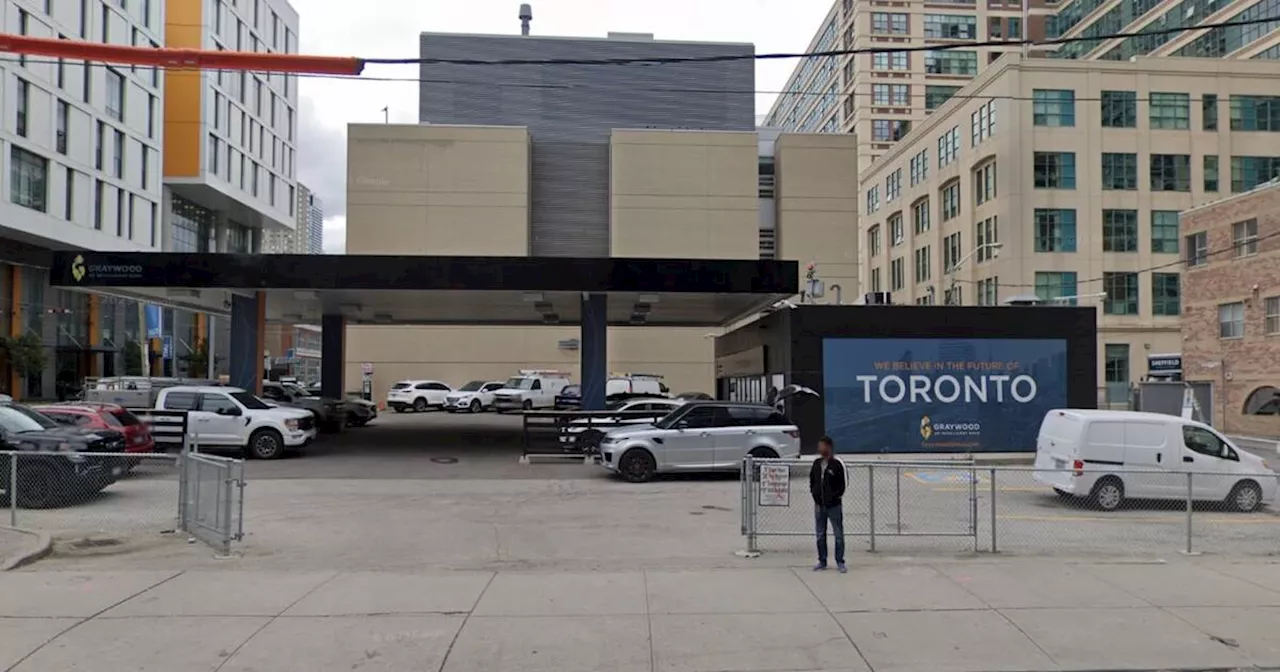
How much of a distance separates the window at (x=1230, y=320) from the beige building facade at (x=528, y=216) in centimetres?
1803

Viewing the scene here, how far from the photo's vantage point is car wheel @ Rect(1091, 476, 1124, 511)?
14.0 m

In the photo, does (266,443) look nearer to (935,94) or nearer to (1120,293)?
(1120,293)

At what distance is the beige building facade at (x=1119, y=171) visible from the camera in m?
56.8

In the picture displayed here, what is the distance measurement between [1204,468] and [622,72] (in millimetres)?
44928

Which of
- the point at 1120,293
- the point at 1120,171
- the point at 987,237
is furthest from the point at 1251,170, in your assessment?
the point at 987,237

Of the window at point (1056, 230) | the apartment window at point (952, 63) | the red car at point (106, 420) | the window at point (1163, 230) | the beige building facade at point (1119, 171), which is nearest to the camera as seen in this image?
the red car at point (106, 420)

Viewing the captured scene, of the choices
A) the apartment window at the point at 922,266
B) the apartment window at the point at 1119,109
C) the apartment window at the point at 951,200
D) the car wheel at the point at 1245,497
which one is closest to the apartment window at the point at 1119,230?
the apartment window at the point at 1119,109

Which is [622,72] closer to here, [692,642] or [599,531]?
[599,531]

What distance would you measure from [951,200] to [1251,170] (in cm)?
1876

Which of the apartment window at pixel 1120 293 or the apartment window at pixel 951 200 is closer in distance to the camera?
the apartment window at pixel 1120 293

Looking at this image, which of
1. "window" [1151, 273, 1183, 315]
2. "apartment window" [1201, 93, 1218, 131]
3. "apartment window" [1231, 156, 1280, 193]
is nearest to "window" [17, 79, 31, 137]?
"window" [1151, 273, 1183, 315]

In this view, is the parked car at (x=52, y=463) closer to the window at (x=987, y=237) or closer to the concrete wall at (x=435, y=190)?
the concrete wall at (x=435, y=190)

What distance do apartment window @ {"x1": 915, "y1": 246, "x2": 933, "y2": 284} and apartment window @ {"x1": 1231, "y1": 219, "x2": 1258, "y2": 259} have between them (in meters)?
32.6

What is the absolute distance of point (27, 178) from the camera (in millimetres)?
47812
